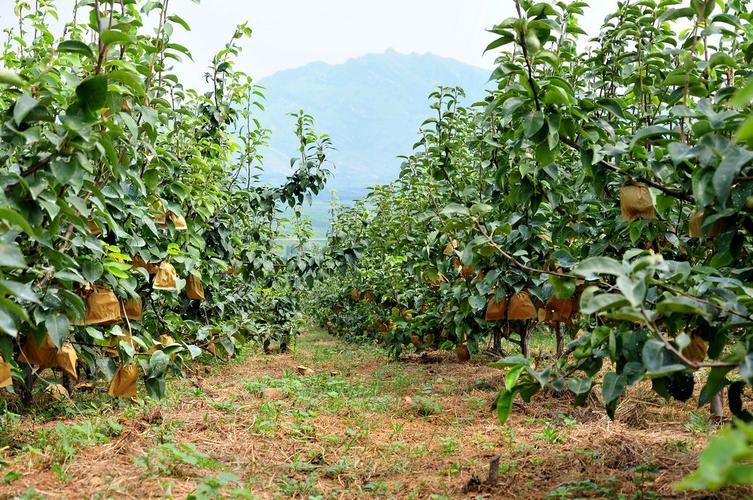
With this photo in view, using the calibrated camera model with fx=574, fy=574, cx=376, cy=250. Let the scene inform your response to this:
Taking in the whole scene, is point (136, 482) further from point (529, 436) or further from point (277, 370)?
point (277, 370)

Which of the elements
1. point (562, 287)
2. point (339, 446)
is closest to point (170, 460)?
point (339, 446)

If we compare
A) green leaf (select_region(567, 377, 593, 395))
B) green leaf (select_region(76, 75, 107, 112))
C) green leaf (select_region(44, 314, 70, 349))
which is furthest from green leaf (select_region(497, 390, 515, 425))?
green leaf (select_region(44, 314, 70, 349))

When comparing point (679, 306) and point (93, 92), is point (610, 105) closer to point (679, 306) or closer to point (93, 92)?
point (679, 306)

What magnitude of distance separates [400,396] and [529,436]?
1.31 metres

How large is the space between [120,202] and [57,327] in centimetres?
82

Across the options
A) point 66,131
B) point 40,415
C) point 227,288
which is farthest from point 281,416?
point 227,288

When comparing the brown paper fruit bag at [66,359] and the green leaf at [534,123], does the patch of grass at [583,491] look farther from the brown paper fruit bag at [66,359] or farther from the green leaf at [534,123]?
the brown paper fruit bag at [66,359]

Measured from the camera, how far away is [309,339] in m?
9.81

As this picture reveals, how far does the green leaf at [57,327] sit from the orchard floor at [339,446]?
47 centimetres

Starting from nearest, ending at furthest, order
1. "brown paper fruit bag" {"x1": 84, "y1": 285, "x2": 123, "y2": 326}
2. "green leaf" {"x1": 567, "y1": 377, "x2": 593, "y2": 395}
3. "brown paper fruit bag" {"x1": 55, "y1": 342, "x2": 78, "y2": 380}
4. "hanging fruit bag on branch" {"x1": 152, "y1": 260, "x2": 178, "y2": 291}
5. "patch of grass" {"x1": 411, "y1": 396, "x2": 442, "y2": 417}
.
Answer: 1. "green leaf" {"x1": 567, "y1": 377, "x2": 593, "y2": 395}
2. "brown paper fruit bag" {"x1": 55, "y1": 342, "x2": 78, "y2": 380}
3. "brown paper fruit bag" {"x1": 84, "y1": 285, "x2": 123, "y2": 326}
4. "hanging fruit bag on branch" {"x1": 152, "y1": 260, "x2": 178, "y2": 291}
5. "patch of grass" {"x1": 411, "y1": 396, "x2": 442, "y2": 417}

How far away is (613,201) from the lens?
2596mm

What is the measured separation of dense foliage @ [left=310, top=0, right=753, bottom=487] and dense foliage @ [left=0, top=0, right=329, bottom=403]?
127cm

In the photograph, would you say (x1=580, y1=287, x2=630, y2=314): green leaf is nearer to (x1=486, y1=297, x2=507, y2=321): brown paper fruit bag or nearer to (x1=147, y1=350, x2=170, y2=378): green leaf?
(x1=147, y1=350, x2=170, y2=378): green leaf

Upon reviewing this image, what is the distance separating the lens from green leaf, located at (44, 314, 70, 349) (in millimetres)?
2057
